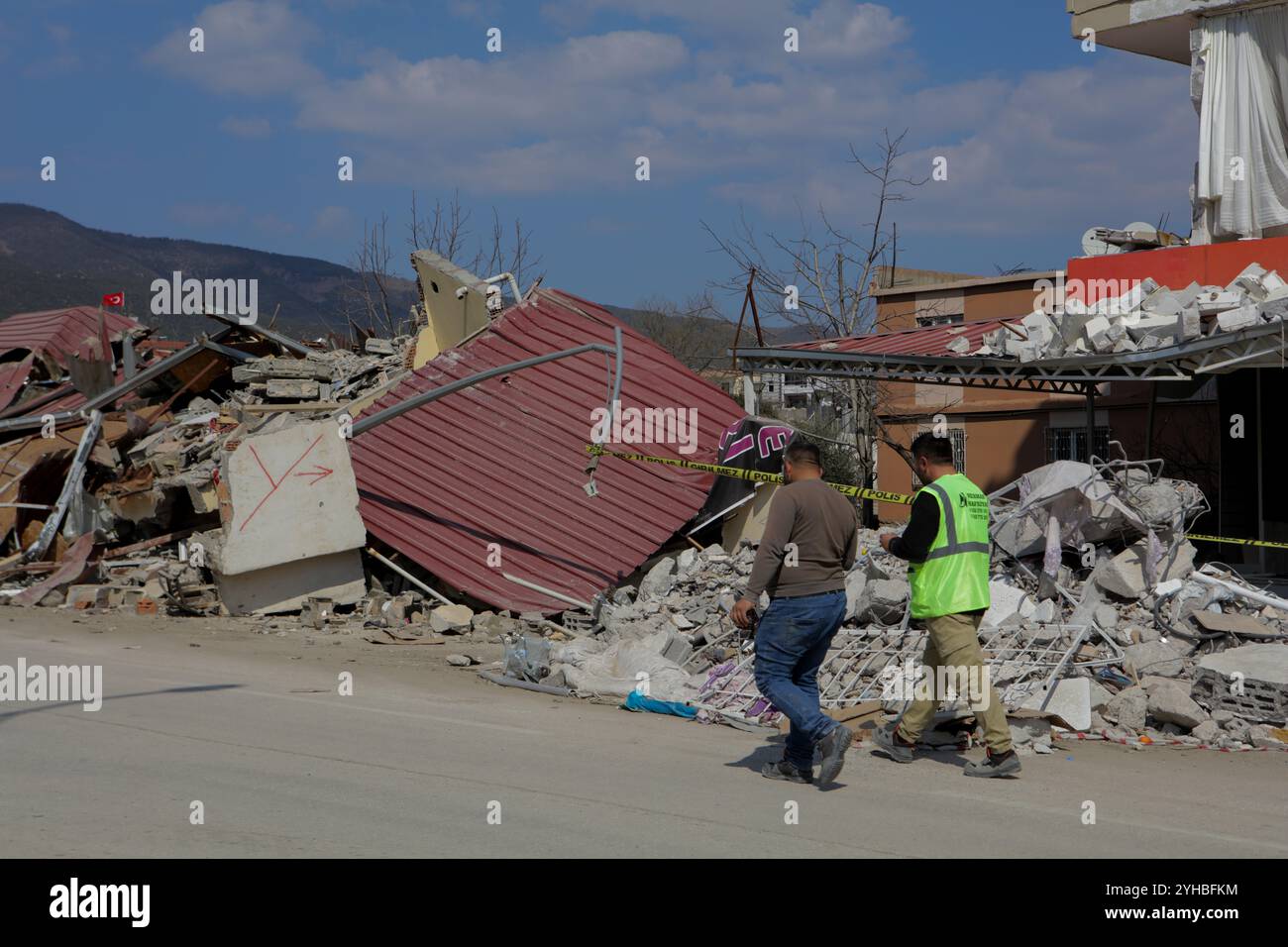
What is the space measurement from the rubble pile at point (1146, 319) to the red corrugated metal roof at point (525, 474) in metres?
4.43

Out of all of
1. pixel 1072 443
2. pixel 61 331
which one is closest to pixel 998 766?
pixel 1072 443

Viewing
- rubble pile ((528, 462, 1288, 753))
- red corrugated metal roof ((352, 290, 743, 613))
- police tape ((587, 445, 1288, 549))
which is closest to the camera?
rubble pile ((528, 462, 1288, 753))

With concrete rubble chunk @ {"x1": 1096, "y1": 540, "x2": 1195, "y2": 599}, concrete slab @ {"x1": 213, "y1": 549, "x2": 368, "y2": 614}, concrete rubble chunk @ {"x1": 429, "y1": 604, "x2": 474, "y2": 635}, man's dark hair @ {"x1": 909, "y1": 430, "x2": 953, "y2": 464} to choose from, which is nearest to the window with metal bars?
concrete rubble chunk @ {"x1": 1096, "y1": 540, "x2": 1195, "y2": 599}

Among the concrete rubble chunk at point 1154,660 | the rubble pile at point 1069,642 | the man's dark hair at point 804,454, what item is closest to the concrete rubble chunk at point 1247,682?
the rubble pile at point 1069,642

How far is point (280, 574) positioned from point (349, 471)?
140cm

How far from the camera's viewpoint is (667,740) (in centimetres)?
816

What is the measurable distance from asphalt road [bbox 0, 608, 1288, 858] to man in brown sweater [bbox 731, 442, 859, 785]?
42 cm

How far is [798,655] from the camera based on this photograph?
673cm

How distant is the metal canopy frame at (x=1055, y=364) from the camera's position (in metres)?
11.5

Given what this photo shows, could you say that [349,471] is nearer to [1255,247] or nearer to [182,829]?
[182,829]

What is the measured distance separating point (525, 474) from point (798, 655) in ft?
29.1

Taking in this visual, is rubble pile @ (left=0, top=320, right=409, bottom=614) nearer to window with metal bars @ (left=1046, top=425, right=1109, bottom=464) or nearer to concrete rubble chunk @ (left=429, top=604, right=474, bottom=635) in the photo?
concrete rubble chunk @ (left=429, top=604, right=474, bottom=635)

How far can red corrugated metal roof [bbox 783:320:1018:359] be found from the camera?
49.8 ft
